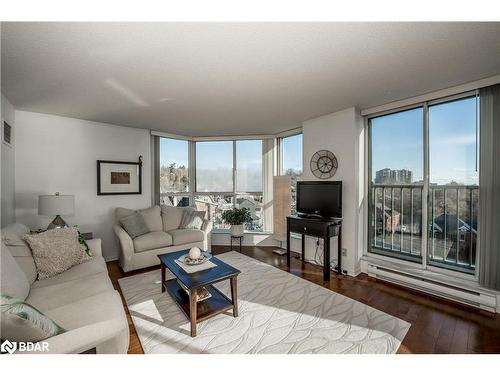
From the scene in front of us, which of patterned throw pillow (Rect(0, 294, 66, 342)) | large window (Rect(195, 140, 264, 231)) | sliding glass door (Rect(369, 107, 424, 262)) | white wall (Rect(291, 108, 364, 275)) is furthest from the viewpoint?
large window (Rect(195, 140, 264, 231))

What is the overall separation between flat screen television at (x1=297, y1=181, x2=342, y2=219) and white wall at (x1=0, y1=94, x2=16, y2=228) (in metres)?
4.01

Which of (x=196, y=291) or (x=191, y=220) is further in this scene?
(x=191, y=220)

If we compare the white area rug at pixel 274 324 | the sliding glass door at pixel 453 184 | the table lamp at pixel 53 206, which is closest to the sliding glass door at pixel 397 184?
the sliding glass door at pixel 453 184

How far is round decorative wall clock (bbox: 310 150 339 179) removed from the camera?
3.34 meters

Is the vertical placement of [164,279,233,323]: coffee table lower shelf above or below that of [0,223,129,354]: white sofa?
below

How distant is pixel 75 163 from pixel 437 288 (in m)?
5.42

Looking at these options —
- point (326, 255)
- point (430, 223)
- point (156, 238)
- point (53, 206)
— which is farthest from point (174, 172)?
point (430, 223)

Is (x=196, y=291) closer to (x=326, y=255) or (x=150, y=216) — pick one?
(x=326, y=255)

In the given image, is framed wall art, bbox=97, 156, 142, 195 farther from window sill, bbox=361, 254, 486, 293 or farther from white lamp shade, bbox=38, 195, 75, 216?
window sill, bbox=361, 254, 486, 293

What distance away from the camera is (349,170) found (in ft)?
10.3

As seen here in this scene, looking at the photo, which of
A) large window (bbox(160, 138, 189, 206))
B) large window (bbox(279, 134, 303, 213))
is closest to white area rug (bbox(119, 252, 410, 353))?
Answer: large window (bbox(279, 134, 303, 213))

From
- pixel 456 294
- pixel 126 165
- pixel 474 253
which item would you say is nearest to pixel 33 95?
pixel 126 165

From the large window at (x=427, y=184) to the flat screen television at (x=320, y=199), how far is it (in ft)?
1.99

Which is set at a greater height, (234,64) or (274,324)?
(234,64)
